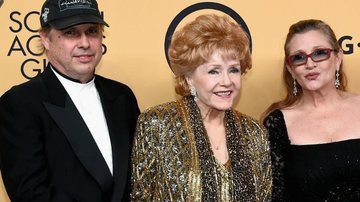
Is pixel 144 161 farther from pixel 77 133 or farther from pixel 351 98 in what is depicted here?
pixel 351 98

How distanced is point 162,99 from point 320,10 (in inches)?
32.9

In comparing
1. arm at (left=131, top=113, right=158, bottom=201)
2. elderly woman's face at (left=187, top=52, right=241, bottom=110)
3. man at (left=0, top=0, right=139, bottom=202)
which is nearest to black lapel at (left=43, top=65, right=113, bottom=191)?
man at (left=0, top=0, right=139, bottom=202)

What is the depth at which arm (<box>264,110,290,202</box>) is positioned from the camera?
210cm

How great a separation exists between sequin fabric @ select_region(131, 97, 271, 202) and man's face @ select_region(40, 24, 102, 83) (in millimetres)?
256

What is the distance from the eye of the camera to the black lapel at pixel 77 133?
68.0 inches

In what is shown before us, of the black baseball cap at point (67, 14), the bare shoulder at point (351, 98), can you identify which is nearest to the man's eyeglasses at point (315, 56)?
the bare shoulder at point (351, 98)

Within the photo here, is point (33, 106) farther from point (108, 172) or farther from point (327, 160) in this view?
point (327, 160)

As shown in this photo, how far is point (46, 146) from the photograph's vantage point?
5.58 ft

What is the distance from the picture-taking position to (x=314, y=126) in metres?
2.19

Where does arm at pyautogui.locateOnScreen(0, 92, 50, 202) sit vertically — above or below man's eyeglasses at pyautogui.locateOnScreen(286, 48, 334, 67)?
below

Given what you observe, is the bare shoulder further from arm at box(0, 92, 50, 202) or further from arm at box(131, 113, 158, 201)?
arm at box(0, 92, 50, 202)

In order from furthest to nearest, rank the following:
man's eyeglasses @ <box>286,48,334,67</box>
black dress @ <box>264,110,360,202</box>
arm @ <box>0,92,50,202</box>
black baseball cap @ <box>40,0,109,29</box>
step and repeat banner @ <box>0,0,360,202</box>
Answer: step and repeat banner @ <box>0,0,360,202</box> < man's eyeglasses @ <box>286,48,334,67</box> < black dress @ <box>264,110,360,202</box> < black baseball cap @ <box>40,0,109,29</box> < arm @ <box>0,92,50,202</box>

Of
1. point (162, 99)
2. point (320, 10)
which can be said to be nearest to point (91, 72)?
point (162, 99)

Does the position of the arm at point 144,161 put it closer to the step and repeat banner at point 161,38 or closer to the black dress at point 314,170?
the black dress at point 314,170
